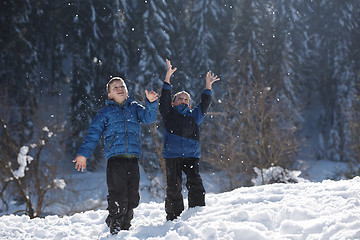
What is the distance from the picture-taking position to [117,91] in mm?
4250

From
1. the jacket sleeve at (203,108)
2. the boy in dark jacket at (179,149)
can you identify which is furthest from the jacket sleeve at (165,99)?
the jacket sleeve at (203,108)

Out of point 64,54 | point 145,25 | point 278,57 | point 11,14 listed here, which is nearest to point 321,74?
point 278,57

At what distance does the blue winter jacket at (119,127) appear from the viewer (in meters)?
4.09

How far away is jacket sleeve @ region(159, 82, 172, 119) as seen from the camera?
4434mm

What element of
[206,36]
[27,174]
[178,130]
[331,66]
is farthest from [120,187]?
[331,66]

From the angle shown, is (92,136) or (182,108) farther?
(182,108)

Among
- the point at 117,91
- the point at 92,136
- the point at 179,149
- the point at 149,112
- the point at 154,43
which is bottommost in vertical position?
the point at 179,149

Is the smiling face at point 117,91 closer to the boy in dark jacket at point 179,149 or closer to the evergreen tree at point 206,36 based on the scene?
the boy in dark jacket at point 179,149

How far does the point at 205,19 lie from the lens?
88.0 feet

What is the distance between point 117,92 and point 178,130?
965 millimetres

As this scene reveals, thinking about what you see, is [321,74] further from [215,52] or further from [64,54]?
[64,54]

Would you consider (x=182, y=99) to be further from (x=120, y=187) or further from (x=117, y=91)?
(x=120, y=187)

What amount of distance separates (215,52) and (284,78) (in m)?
6.05

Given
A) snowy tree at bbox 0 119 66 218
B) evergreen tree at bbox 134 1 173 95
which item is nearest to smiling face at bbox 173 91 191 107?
snowy tree at bbox 0 119 66 218
